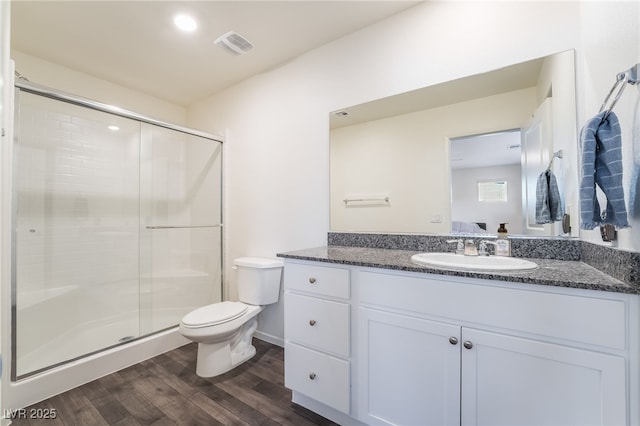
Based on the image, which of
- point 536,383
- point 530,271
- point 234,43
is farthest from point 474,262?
point 234,43

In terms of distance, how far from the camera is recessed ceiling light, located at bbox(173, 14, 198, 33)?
1926mm

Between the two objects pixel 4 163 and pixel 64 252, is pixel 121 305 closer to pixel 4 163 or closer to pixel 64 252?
pixel 64 252

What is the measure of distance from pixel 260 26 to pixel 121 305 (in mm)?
2617

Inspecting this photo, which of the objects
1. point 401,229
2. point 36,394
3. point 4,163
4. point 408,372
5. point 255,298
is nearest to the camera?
point 408,372

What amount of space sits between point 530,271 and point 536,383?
416 millimetres

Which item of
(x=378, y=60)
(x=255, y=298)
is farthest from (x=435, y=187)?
(x=255, y=298)

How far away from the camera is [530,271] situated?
120 centimetres

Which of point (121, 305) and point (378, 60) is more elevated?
point (378, 60)

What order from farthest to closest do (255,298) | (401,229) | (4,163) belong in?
(255,298)
(401,229)
(4,163)

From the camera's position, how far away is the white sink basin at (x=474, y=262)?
1.28 meters

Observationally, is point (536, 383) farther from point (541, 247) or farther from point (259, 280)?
point (259, 280)

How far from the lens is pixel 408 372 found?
1318 mm

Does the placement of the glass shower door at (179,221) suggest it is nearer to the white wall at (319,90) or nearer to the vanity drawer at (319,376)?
the white wall at (319,90)

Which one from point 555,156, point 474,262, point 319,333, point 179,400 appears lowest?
point 179,400
